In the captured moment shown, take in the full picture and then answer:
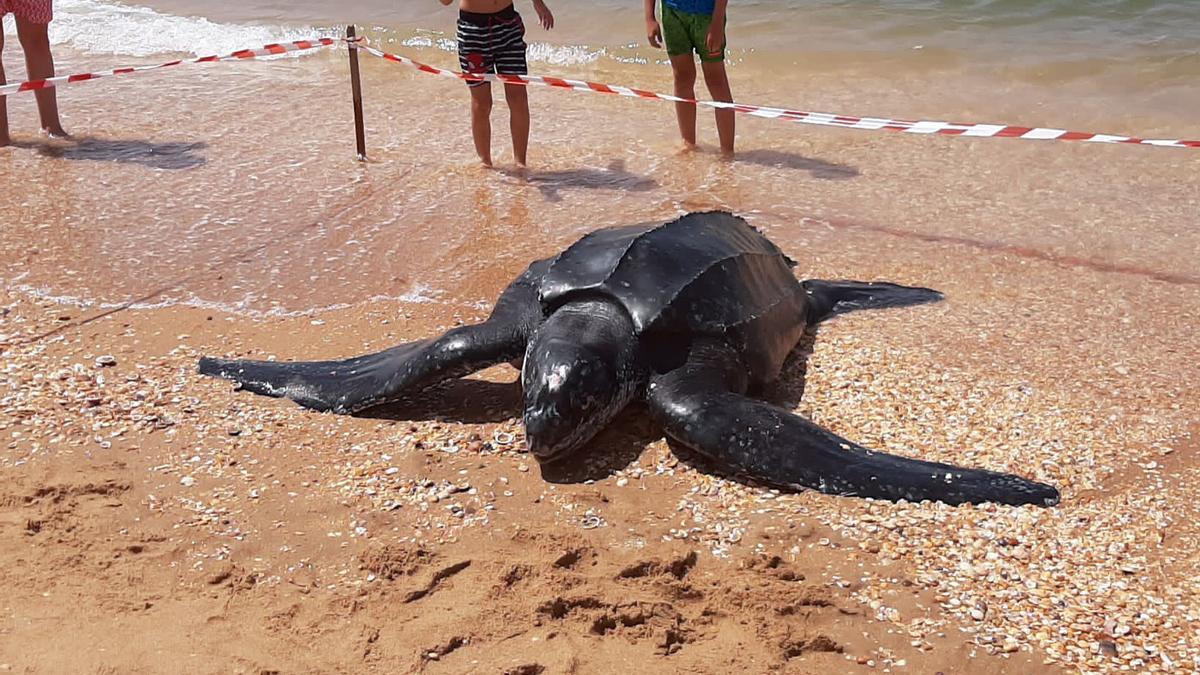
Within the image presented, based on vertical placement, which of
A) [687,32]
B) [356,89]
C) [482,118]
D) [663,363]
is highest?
[687,32]

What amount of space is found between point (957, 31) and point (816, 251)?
205 inches

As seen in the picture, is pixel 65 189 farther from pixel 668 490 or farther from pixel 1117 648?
pixel 1117 648

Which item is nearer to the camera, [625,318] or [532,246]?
[625,318]

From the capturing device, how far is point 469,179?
19.6 ft

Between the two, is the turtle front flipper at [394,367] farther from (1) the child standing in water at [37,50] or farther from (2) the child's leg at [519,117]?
(1) the child standing in water at [37,50]

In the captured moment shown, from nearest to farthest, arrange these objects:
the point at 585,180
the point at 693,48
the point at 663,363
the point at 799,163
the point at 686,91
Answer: the point at 663,363
the point at 585,180
the point at 693,48
the point at 799,163
the point at 686,91

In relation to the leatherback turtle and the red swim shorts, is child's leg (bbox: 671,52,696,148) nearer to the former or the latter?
the leatherback turtle

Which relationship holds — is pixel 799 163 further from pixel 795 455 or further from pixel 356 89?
pixel 795 455

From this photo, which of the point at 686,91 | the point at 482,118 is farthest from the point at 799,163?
the point at 482,118

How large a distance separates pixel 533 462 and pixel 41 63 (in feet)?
16.1

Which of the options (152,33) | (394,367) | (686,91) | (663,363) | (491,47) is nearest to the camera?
(663,363)

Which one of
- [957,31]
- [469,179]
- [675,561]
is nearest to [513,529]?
[675,561]

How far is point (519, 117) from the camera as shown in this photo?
19.8 feet

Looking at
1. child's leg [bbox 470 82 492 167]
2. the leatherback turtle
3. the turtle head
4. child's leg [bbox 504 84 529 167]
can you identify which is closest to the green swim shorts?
child's leg [bbox 504 84 529 167]
